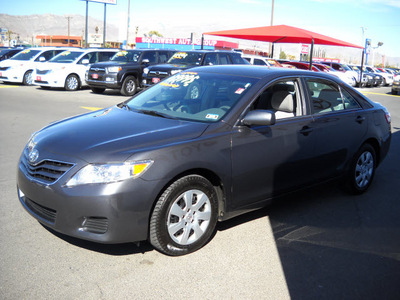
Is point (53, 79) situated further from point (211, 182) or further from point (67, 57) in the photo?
point (211, 182)

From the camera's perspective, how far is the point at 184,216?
155 inches

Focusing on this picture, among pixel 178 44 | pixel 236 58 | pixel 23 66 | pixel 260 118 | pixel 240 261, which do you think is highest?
pixel 178 44

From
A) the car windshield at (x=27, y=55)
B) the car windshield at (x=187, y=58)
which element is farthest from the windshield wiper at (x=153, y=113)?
the car windshield at (x=27, y=55)

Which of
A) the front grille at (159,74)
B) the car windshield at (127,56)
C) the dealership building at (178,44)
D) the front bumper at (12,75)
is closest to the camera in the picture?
the front grille at (159,74)

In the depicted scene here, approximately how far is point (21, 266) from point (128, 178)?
3.65 feet

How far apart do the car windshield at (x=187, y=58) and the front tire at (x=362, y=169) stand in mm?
12053

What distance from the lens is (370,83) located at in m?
35.2

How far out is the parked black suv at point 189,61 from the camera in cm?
1699

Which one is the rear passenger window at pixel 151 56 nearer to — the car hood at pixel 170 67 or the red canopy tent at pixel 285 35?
the car hood at pixel 170 67

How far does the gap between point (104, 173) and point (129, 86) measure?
50.3 feet

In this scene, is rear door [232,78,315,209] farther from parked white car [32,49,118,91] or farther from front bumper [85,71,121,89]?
parked white car [32,49,118,91]

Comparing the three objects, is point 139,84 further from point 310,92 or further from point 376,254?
point 376,254

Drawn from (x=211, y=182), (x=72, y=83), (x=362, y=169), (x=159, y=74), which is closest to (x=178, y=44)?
(x=72, y=83)

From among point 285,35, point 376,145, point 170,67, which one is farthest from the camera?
point 285,35
